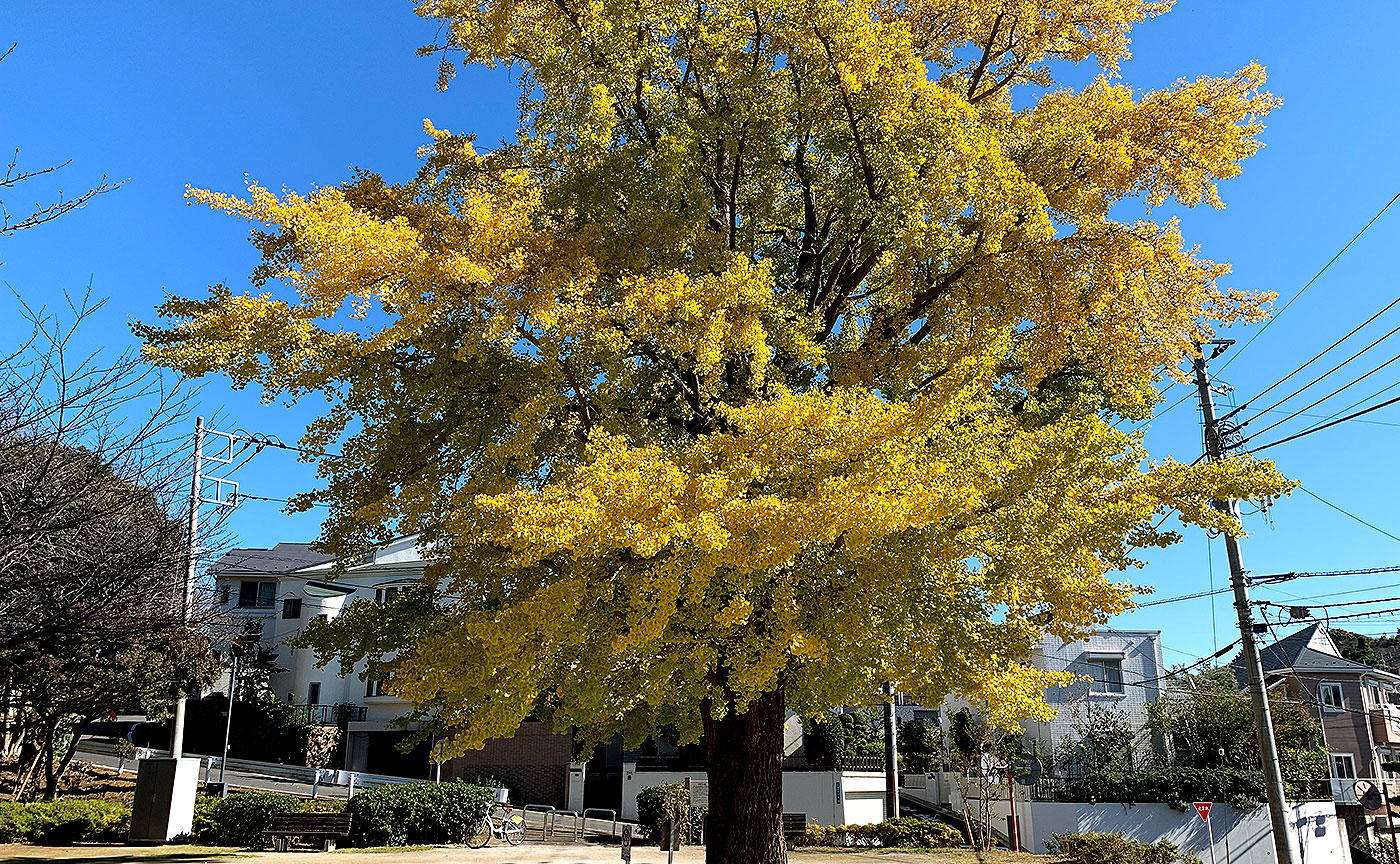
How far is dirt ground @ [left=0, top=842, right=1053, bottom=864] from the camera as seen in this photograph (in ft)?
47.6

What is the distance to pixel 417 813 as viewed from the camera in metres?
19.3

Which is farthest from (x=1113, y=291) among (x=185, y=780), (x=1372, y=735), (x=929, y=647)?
(x=1372, y=735)

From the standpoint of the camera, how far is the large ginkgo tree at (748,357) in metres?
7.38

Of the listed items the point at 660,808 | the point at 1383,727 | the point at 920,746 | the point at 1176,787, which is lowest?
the point at 660,808

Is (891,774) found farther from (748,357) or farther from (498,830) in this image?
(748,357)

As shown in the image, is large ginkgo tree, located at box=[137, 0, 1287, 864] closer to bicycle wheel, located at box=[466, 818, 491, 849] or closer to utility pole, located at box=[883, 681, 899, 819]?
bicycle wheel, located at box=[466, 818, 491, 849]

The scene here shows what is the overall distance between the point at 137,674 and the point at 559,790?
15.6 m

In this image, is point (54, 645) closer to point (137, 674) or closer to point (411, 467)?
point (411, 467)

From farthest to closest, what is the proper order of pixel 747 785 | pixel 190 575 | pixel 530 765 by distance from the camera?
pixel 530 765 < pixel 190 575 < pixel 747 785

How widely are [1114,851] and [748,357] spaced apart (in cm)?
1389

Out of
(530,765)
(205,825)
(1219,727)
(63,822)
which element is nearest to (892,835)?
(1219,727)

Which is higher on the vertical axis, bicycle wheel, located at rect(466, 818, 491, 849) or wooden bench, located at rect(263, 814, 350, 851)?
wooden bench, located at rect(263, 814, 350, 851)

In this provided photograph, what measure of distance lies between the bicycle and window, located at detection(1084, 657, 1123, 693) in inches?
1064

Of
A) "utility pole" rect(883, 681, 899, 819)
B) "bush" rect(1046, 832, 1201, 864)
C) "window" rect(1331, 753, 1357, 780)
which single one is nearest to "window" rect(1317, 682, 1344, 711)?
"window" rect(1331, 753, 1357, 780)
